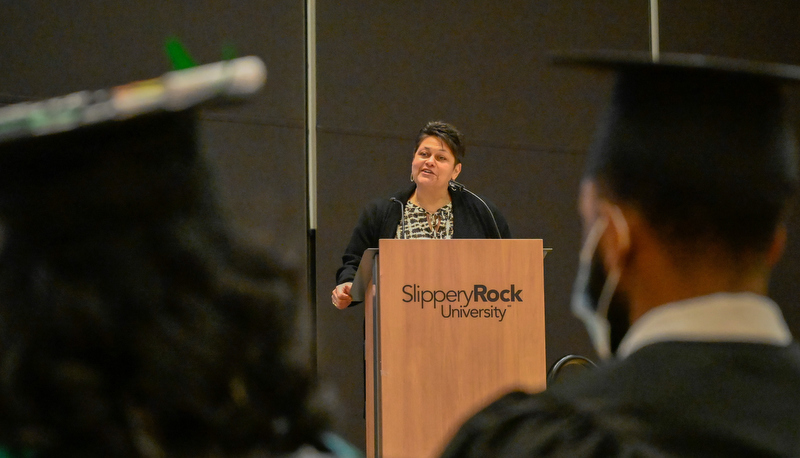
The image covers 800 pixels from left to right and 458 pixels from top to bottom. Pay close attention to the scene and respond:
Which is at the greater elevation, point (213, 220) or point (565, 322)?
point (213, 220)

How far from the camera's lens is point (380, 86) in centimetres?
519

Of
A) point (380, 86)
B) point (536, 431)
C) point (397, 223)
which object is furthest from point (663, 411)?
point (380, 86)

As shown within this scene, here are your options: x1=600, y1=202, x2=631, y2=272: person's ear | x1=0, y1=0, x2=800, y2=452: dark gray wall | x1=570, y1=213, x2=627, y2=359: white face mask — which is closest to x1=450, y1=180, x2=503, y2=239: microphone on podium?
x1=0, y1=0, x2=800, y2=452: dark gray wall

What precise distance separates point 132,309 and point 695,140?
2.28 ft

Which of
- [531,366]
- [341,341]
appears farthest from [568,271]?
[531,366]

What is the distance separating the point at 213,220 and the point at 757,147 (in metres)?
0.68

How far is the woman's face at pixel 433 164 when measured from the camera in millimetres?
3771

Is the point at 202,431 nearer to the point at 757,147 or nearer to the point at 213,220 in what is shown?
the point at 213,220

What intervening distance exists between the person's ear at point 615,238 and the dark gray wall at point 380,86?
3403 mm

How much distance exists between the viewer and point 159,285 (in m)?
0.66

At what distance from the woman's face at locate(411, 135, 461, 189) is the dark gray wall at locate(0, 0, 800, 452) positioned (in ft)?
3.09

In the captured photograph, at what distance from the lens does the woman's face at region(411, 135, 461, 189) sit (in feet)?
12.4

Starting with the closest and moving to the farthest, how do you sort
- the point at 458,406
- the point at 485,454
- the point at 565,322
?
the point at 485,454, the point at 458,406, the point at 565,322

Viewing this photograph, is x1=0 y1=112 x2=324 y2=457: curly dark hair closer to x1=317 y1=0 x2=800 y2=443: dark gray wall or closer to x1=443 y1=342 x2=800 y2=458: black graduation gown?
x1=443 y1=342 x2=800 y2=458: black graduation gown
